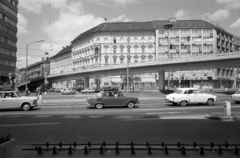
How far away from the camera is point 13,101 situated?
1561 centimetres

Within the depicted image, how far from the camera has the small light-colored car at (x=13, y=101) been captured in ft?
50.9

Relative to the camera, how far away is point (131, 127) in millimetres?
8930

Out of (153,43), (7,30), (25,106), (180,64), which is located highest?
(153,43)

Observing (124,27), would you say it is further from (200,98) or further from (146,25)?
(200,98)

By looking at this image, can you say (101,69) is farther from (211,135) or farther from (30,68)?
(30,68)

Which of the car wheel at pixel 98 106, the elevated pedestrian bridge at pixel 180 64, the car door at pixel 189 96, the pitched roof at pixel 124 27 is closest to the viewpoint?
the car wheel at pixel 98 106

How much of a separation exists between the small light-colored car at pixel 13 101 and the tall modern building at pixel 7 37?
42094 mm

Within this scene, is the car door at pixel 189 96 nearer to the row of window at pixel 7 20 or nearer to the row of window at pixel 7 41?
the row of window at pixel 7 41

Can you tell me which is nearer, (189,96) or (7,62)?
(189,96)

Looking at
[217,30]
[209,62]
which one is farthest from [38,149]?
[217,30]

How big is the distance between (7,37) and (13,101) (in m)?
46.6

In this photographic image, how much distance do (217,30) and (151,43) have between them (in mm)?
26987

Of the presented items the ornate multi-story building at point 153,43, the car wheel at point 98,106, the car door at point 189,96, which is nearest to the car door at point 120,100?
the car wheel at point 98,106

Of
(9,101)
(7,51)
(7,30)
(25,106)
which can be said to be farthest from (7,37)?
(25,106)
